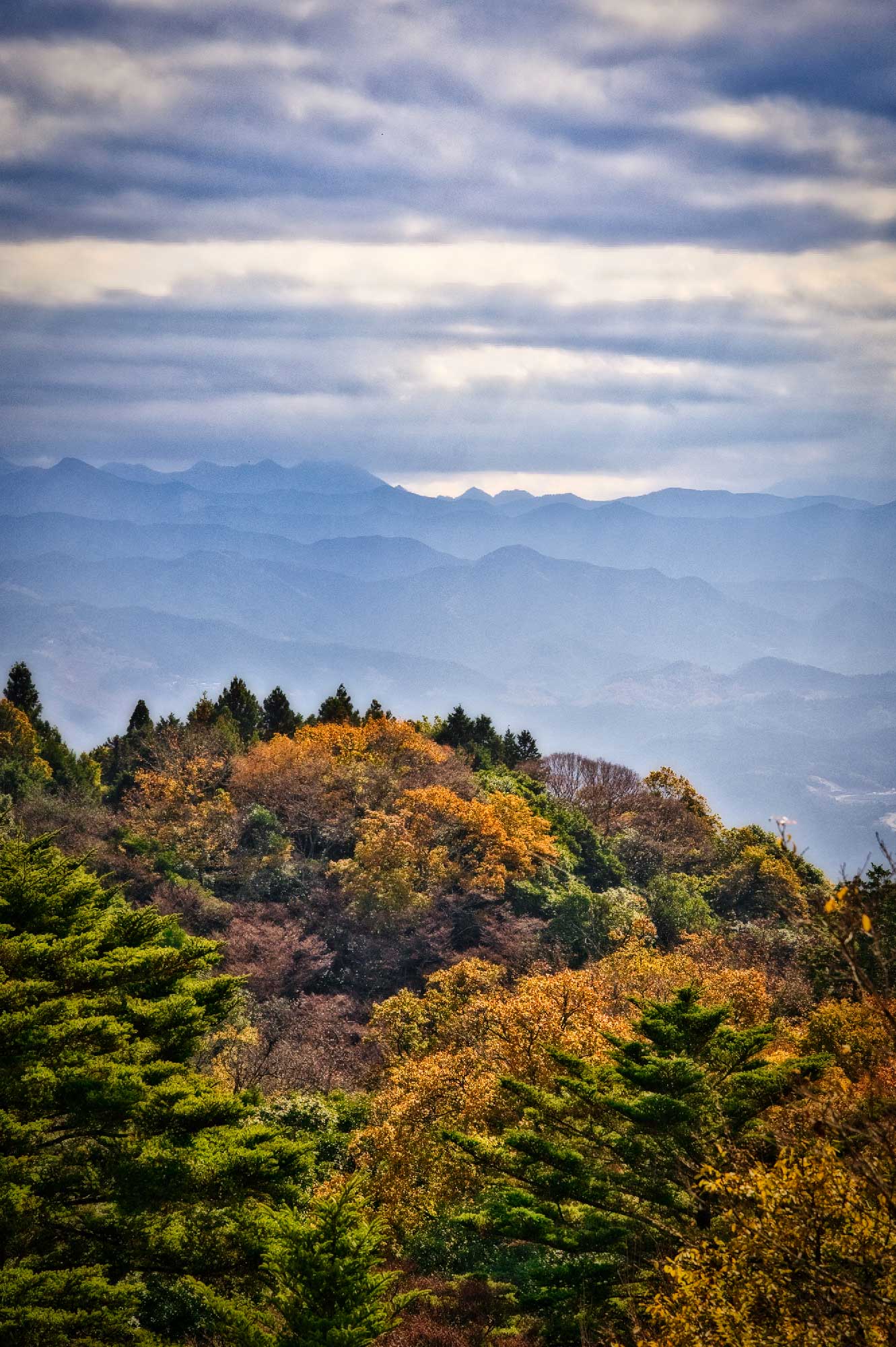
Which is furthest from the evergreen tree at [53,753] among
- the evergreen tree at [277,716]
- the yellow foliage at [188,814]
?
the evergreen tree at [277,716]

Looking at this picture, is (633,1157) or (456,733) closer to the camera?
(633,1157)

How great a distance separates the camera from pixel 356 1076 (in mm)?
33062

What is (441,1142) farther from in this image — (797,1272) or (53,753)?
(53,753)

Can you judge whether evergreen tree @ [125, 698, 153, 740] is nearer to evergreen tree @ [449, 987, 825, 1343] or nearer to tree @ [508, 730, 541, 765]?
tree @ [508, 730, 541, 765]

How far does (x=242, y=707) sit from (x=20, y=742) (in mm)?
14273

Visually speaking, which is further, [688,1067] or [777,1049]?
[777,1049]

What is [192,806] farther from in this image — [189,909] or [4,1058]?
[4,1058]

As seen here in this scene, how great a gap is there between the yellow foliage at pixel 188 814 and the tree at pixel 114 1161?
94.8 feet

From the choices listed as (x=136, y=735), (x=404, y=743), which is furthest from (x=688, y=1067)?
(x=136, y=735)

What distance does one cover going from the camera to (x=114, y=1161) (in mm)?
17000

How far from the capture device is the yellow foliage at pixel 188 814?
48.0m

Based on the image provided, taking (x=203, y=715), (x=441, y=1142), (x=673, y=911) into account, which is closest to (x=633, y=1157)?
(x=441, y=1142)

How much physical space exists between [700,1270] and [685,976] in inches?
731

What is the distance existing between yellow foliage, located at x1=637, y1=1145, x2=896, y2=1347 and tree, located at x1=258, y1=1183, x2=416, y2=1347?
12.3 ft
